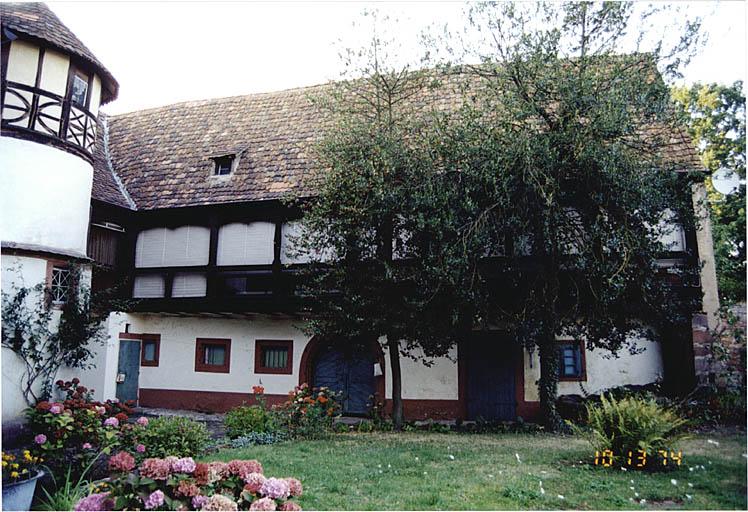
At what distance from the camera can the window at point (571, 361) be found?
34.3ft

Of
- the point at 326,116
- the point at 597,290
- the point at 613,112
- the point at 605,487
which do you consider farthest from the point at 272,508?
the point at 326,116

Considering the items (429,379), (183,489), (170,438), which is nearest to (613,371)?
(429,379)

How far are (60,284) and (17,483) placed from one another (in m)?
2.50

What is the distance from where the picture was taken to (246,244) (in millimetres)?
11273

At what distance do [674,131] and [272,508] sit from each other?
7.40m

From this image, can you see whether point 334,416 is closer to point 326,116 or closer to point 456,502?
point 456,502

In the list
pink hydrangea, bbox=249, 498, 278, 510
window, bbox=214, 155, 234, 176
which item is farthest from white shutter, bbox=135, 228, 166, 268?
pink hydrangea, bbox=249, 498, 278, 510

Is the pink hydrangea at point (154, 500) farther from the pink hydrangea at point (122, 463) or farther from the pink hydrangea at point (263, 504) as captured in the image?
the pink hydrangea at point (263, 504)

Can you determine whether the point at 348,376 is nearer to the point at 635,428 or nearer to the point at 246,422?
the point at 246,422

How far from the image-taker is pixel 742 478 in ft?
14.4

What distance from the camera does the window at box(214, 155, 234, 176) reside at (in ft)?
41.0

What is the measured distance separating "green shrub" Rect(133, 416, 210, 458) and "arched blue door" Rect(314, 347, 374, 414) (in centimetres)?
540

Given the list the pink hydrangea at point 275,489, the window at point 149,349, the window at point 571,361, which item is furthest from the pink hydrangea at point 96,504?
the window at point 149,349

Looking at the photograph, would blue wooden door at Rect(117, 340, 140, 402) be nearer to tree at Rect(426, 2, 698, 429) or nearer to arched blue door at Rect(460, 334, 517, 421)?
arched blue door at Rect(460, 334, 517, 421)
